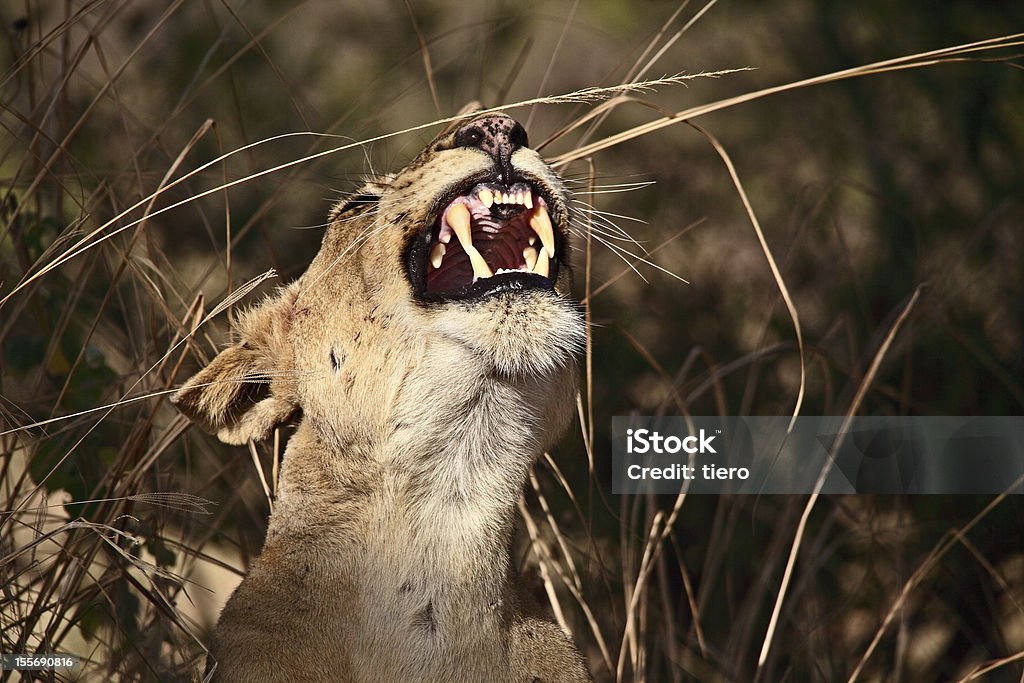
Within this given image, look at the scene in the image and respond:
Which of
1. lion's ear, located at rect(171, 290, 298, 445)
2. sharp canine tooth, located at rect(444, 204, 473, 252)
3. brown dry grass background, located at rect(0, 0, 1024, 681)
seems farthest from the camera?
brown dry grass background, located at rect(0, 0, 1024, 681)

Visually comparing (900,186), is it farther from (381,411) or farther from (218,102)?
(381,411)

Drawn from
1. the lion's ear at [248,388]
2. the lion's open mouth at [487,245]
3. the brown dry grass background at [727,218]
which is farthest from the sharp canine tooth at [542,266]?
the brown dry grass background at [727,218]

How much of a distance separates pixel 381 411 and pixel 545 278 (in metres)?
0.41

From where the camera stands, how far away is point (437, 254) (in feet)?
7.43

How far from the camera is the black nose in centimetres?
221

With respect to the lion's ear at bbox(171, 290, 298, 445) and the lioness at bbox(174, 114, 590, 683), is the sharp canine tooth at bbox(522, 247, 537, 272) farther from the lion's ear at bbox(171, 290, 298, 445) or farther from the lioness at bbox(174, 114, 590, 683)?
the lion's ear at bbox(171, 290, 298, 445)

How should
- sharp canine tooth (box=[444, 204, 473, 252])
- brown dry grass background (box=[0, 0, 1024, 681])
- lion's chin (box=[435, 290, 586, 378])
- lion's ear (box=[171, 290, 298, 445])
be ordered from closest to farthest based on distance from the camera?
lion's chin (box=[435, 290, 586, 378])
sharp canine tooth (box=[444, 204, 473, 252])
lion's ear (box=[171, 290, 298, 445])
brown dry grass background (box=[0, 0, 1024, 681])

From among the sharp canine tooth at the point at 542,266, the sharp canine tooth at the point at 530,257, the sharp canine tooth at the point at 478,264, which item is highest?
the sharp canine tooth at the point at 530,257

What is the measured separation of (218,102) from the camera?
4.91 metres

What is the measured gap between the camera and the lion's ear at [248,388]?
242cm

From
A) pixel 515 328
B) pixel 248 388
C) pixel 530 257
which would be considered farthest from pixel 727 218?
pixel 515 328

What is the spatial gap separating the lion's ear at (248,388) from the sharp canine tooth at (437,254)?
404 mm

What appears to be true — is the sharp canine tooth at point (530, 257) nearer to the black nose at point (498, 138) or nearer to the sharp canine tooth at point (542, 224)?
the sharp canine tooth at point (542, 224)

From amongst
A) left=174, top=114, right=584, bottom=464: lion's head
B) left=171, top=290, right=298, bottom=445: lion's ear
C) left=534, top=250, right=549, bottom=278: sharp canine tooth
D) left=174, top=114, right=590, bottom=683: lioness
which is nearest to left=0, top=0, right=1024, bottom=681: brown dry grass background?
left=171, top=290, right=298, bottom=445: lion's ear
